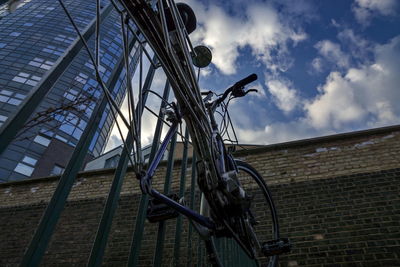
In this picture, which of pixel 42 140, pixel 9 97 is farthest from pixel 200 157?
pixel 9 97

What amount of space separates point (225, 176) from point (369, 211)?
125 inches

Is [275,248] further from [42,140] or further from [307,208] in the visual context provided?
[42,140]

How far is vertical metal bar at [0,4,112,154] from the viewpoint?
896 millimetres

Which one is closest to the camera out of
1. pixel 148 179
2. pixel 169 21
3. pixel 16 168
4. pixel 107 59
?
pixel 148 179

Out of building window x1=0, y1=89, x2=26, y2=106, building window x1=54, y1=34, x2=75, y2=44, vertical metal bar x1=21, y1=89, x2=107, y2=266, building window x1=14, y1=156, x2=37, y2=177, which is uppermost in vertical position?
building window x1=54, y1=34, x2=75, y2=44

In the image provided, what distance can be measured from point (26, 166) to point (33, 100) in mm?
21879

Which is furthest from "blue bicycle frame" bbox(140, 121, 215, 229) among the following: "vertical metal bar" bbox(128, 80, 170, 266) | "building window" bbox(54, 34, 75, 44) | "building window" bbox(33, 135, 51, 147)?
"building window" bbox(54, 34, 75, 44)

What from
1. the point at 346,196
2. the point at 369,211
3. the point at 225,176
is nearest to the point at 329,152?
the point at 346,196

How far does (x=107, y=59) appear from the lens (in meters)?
26.9

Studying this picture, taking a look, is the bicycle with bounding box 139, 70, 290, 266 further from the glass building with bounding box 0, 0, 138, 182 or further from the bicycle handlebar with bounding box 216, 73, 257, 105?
the glass building with bounding box 0, 0, 138, 182

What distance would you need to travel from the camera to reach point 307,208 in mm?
4211

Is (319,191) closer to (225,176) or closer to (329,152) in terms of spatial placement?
(329,152)

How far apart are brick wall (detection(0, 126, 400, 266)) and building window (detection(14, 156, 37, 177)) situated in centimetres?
1488

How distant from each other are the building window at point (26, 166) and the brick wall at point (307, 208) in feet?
48.8
